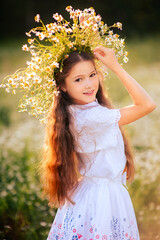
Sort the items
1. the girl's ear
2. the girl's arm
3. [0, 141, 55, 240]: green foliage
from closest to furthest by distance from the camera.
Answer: the girl's arm < the girl's ear < [0, 141, 55, 240]: green foliage

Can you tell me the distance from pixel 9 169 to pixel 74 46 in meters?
2.48

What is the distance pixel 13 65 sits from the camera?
44.9ft

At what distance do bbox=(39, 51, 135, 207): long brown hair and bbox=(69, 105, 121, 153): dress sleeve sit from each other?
10 cm

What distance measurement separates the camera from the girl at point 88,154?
87.1 inches

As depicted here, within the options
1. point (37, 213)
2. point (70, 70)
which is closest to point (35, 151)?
point (37, 213)

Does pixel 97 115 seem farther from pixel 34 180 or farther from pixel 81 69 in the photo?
pixel 34 180

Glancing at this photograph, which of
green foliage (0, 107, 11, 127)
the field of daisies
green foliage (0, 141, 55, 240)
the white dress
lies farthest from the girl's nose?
green foliage (0, 107, 11, 127)

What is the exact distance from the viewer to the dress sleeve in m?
2.21

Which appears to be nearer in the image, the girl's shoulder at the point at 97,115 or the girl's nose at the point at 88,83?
the girl's shoulder at the point at 97,115

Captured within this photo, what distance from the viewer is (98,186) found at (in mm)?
2309

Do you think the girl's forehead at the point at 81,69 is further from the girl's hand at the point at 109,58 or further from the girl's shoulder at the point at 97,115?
the girl's shoulder at the point at 97,115

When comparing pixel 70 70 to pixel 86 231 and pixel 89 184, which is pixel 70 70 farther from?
pixel 86 231

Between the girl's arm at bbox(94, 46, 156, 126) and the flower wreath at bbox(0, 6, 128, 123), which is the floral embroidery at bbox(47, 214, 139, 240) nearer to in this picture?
the girl's arm at bbox(94, 46, 156, 126)

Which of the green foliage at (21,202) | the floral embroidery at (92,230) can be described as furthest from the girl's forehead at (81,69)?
the green foliage at (21,202)
